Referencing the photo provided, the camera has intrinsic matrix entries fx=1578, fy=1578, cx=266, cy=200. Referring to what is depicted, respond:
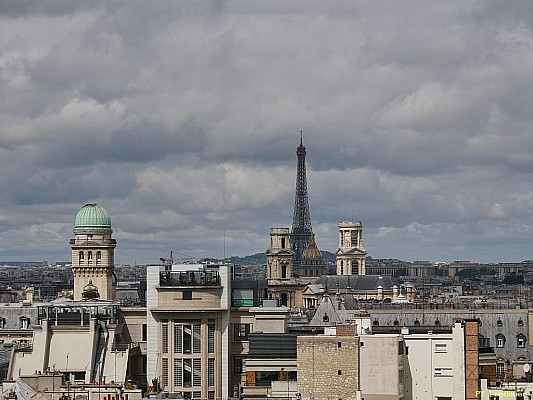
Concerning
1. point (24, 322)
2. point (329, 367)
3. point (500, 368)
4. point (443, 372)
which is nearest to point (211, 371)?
point (329, 367)

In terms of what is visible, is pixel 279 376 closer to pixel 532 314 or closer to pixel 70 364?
pixel 70 364

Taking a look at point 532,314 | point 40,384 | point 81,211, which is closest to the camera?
point 40,384

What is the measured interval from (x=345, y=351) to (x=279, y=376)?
797 centimetres

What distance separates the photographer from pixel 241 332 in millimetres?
90938

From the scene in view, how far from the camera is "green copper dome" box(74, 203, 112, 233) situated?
175750mm

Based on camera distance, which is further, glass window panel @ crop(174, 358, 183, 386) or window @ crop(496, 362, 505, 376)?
window @ crop(496, 362, 505, 376)

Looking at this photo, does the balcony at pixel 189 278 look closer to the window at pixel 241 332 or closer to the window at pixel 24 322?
the window at pixel 241 332

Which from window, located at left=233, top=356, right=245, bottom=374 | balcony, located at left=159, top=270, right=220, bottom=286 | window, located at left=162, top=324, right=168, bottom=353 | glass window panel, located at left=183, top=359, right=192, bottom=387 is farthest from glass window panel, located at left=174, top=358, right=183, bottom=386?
balcony, located at left=159, top=270, right=220, bottom=286

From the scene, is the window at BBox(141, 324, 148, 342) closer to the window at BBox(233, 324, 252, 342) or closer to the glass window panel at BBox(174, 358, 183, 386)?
the glass window panel at BBox(174, 358, 183, 386)

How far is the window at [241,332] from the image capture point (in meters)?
90.7

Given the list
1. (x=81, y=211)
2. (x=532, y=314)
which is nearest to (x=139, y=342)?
(x=532, y=314)

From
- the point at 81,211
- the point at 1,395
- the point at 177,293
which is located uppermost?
the point at 81,211

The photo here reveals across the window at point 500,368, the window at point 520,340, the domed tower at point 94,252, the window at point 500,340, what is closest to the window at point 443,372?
the window at point 500,368

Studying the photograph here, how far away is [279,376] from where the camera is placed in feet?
272
